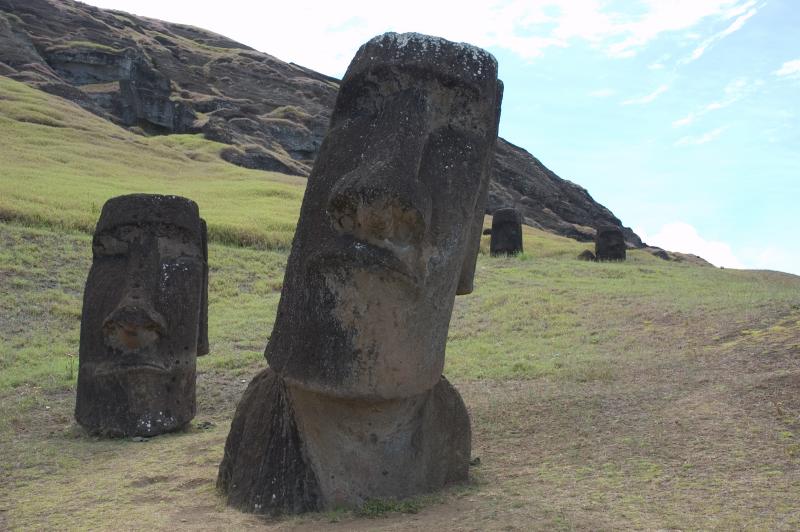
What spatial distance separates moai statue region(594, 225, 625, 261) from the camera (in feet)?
95.9

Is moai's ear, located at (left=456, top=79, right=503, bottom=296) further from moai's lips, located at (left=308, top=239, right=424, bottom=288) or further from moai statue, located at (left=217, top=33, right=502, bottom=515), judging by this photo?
moai's lips, located at (left=308, top=239, right=424, bottom=288)

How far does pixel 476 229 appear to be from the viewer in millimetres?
6195

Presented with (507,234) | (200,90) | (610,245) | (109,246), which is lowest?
(109,246)

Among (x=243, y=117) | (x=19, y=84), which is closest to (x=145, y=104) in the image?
(x=243, y=117)

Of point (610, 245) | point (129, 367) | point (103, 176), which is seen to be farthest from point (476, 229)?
point (103, 176)

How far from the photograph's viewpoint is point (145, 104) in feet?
225

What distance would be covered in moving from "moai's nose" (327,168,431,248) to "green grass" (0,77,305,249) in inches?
673

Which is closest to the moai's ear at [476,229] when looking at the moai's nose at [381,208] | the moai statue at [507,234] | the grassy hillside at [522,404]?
the moai's nose at [381,208]

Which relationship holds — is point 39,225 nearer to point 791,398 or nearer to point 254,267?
point 254,267

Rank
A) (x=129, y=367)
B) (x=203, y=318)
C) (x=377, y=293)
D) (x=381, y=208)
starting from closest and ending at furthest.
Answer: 1. (x=381, y=208)
2. (x=377, y=293)
3. (x=129, y=367)
4. (x=203, y=318)

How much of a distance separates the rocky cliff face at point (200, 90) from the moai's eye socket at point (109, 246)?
47.5m

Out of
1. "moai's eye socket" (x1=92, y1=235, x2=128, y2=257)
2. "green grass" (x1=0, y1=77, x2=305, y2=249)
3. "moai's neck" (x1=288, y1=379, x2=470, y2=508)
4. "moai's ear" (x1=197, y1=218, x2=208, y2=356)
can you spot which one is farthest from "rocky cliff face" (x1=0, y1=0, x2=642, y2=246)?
"moai's neck" (x1=288, y1=379, x2=470, y2=508)

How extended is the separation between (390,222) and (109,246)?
196 inches

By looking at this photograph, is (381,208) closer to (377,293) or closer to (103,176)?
(377,293)
